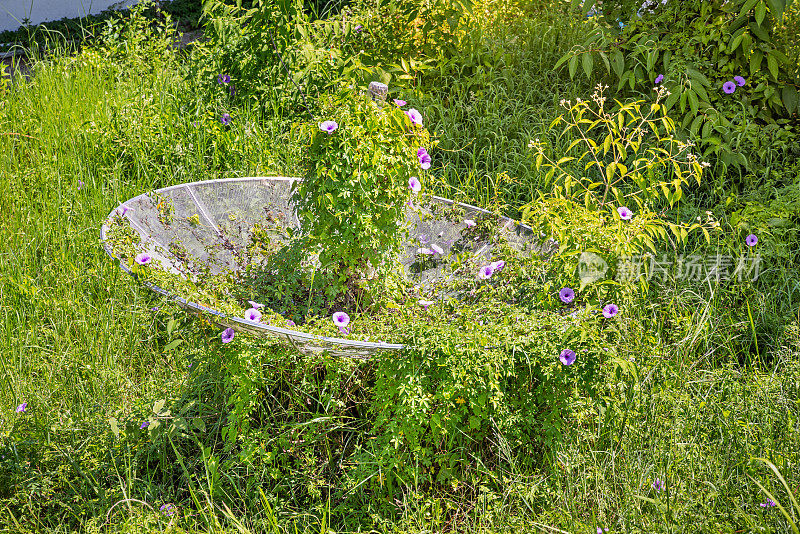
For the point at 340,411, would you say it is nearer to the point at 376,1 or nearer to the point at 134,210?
the point at 134,210

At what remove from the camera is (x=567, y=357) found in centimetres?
206

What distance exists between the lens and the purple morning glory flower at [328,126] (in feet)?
6.91

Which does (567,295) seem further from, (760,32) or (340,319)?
(760,32)

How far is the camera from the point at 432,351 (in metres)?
2.02

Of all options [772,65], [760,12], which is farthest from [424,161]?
[772,65]

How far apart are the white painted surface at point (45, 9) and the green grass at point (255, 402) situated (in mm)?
2093

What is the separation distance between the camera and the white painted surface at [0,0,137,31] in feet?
17.7

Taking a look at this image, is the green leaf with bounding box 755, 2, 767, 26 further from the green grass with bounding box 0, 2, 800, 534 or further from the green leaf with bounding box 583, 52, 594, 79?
the green grass with bounding box 0, 2, 800, 534

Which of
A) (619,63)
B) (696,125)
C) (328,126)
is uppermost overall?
(328,126)

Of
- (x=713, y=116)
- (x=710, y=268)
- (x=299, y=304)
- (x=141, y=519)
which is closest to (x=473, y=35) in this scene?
(x=713, y=116)

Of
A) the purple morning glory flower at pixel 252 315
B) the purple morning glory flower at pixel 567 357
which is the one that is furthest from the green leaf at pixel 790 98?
the purple morning glory flower at pixel 252 315

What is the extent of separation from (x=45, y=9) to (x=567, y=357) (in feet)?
17.5

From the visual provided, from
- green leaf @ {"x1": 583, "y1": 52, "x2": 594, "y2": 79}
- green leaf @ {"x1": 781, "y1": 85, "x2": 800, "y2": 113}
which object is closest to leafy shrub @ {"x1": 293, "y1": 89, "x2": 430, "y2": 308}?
green leaf @ {"x1": 583, "y1": 52, "x2": 594, "y2": 79}

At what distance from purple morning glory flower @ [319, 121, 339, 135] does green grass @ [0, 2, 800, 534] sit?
68cm
